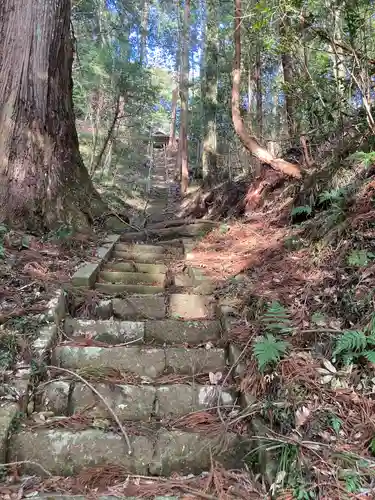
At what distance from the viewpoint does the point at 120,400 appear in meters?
2.97

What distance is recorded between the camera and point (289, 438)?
7.62 ft

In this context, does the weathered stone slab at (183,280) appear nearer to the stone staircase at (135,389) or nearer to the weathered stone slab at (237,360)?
the stone staircase at (135,389)

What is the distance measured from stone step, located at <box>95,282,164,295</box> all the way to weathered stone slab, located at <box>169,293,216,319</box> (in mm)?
358

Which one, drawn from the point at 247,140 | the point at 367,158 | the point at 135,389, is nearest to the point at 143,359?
the point at 135,389

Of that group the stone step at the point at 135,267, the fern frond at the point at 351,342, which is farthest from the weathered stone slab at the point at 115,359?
the stone step at the point at 135,267

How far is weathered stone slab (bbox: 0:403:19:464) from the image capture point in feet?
8.07

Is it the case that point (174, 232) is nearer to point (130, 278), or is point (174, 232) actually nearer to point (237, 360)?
point (130, 278)

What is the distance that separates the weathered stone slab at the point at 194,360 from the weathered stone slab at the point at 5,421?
1.19 m

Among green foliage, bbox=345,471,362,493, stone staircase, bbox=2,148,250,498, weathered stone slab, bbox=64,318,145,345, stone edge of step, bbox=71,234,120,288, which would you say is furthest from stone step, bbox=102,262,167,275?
green foliage, bbox=345,471,362,493

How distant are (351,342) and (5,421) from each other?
2.16 meters

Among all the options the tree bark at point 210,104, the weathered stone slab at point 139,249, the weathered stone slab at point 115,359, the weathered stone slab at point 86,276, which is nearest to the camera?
the weathered stone slab at point 115,359

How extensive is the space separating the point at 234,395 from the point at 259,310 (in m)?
0.76

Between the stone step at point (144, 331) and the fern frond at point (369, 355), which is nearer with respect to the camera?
the fern frond at point (369, 355)

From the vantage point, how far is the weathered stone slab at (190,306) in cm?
405
